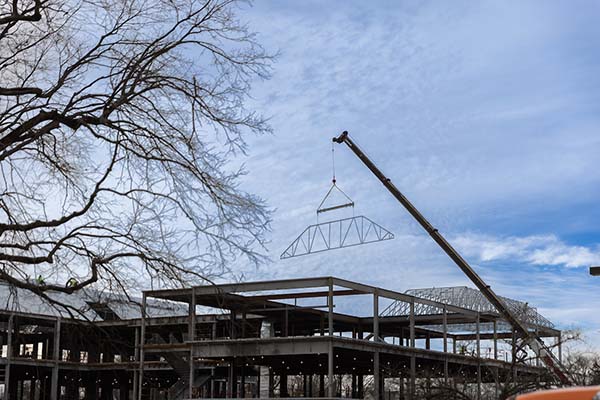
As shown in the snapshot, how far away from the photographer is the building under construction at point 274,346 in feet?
144

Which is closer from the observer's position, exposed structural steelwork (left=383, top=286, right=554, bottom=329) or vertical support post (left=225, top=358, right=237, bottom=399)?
vertical support post (left=225, top=358, right=237, bottom=399)

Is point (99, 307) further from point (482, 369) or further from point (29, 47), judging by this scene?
point (482, 369)

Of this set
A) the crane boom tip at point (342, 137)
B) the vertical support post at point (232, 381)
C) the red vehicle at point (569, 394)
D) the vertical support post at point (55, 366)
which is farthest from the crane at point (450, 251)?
the red vehicle at point (569, 394)

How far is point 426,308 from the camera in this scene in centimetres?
6662

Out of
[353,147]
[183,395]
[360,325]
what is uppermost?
[353,147]

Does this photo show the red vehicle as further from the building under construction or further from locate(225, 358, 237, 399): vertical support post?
Answer: locate(225, 358, 237, 399): vertical support post

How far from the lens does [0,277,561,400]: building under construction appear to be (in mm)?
43844

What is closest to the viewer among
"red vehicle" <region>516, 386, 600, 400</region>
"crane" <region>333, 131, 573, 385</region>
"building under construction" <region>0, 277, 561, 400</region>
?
"red vehicle" <region>516, 386, 600, 400</region>

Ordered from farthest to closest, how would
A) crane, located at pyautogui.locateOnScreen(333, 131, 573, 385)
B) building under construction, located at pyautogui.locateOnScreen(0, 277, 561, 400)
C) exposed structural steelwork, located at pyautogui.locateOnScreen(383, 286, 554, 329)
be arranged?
1. exposed structural steelwork, located at pyautogui.locateOnScreen(383, 286, 554, 329)
2. crane, located at pyautogui.locateOnScreen(333, 131, 573, 385)
3. building under construction, located at pyautogui.locateOnScreen(0, 277, 561, 400)

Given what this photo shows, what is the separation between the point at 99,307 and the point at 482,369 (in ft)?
178

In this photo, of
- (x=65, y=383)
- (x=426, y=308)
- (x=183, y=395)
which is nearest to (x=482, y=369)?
(x=426, y=308)

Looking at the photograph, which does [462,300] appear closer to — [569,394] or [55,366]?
[55,366]

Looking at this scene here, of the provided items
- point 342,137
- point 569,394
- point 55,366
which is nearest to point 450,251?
point 342,137

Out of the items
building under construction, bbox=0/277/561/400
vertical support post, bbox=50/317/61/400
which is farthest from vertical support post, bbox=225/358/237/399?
vertical support post, bbox=50/317/61/400
